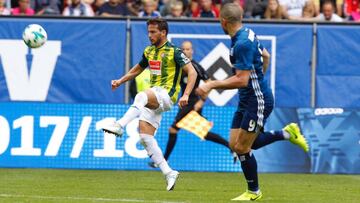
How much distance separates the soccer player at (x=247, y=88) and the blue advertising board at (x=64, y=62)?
7.90 meters

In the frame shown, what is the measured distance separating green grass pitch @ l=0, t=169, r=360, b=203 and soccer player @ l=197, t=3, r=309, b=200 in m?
0.46

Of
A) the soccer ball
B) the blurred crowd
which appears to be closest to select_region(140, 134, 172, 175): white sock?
the soccer ball

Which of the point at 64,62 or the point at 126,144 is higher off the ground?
the point at 64,62

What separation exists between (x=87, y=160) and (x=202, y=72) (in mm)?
2345

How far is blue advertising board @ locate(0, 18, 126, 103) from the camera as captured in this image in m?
20.0

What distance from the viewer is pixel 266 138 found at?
1497cm

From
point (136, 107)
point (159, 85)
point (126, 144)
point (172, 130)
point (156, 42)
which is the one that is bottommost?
point (126, 144)

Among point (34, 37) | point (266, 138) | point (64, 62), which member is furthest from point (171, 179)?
point (64, 62)

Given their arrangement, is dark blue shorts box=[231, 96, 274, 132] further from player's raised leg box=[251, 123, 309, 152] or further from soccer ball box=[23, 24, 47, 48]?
soccer ball box=[23, 24, 47, 48]

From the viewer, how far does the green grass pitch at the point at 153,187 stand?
1227cm

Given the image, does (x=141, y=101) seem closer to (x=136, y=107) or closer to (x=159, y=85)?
(x=136, y=107)

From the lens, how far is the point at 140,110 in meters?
13.1

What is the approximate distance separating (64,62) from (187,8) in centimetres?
324

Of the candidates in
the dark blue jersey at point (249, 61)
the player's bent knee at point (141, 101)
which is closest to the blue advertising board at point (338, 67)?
the player's bent knee at point (141, 101)
